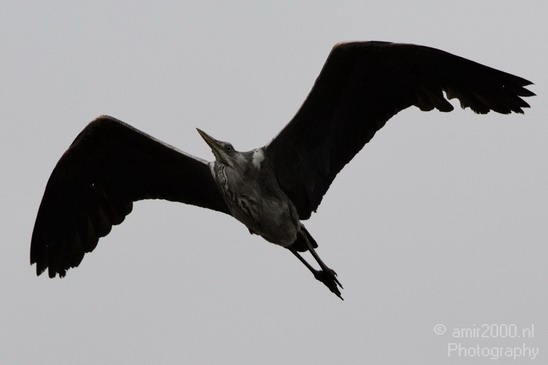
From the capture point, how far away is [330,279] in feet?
54.9

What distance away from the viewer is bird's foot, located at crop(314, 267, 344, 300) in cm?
1670

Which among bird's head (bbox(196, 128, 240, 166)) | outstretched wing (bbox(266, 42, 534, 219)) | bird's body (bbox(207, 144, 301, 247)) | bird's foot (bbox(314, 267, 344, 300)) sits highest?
outstretched wing (bbox(266, 42, 534, 219))

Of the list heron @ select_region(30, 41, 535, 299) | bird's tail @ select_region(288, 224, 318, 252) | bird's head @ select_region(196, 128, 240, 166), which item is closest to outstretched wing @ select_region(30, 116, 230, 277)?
heron @ select_region(30, 41, 535, 299)

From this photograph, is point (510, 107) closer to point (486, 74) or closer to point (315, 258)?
point (486, 74)

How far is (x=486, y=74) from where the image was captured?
15.5m

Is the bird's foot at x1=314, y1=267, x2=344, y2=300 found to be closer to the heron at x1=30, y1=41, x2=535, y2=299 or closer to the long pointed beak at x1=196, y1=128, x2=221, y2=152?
the heron at x1=30, y1=41, x2=535, y2=299

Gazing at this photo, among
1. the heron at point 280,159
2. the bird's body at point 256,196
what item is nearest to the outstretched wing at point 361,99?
the heron at point 280,159

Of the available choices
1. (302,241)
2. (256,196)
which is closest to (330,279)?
(302,241)

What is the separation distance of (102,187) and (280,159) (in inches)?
95.7

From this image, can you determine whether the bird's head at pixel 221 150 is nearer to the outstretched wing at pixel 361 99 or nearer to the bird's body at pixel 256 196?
the bird's body at pixel 256 196

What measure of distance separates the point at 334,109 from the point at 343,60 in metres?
0.76

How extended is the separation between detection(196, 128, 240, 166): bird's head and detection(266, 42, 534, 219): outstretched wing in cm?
49

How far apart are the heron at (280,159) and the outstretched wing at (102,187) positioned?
1 cm

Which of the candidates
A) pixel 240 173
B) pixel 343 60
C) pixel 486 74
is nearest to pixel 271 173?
pixel 240 173
